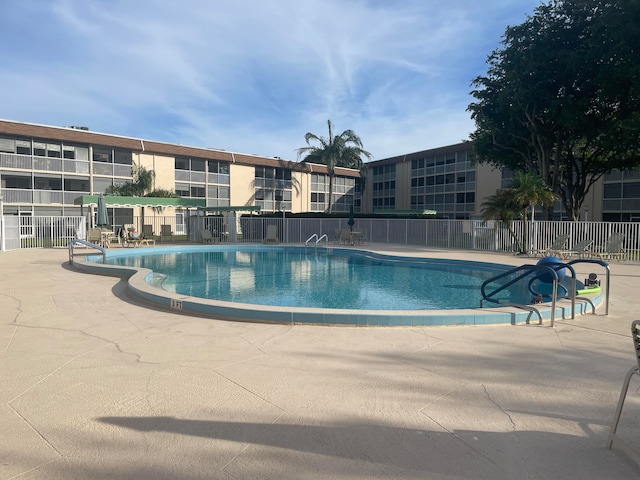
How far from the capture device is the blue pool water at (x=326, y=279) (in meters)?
8.79

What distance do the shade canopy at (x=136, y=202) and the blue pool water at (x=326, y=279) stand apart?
4.86 meters

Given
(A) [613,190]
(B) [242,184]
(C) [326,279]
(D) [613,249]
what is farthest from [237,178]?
(A) [613,190]

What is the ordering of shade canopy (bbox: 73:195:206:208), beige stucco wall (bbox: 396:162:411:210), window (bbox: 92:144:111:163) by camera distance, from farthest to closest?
beige stucco wall (bbox: 396:162:411:210), window (bbox: 92:144:111:163), shade canopy (bbox: 73:195:206:208)

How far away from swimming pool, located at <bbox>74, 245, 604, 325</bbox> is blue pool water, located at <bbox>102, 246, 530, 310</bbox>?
0.02 meters

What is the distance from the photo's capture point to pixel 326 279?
470 inches

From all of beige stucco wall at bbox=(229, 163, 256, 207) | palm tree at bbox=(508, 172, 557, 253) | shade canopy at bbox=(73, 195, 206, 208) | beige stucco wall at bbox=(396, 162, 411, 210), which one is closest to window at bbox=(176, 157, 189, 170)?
beige stucco wall at bbox=(229, 163, 256, 207)

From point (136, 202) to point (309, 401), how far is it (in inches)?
888

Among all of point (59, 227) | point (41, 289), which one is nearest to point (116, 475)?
point (41, 289)

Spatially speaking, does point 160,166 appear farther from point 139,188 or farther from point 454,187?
point 454,187

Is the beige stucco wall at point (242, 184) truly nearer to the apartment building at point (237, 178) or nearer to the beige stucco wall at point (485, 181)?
the apartment building at point (237, 178)

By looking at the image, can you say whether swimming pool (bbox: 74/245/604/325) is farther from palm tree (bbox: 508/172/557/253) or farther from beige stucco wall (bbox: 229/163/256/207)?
beige stucco wall (bbox: 229/163/256/207)

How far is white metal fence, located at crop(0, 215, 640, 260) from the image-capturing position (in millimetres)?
17906

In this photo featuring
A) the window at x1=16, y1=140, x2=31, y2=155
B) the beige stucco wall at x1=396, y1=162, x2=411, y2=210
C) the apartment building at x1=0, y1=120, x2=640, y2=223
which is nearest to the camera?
the window at x1=16, y1=140, x2=31, y2=155

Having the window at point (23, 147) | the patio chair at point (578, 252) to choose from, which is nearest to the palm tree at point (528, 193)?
the patio chair at point (578, 252)
